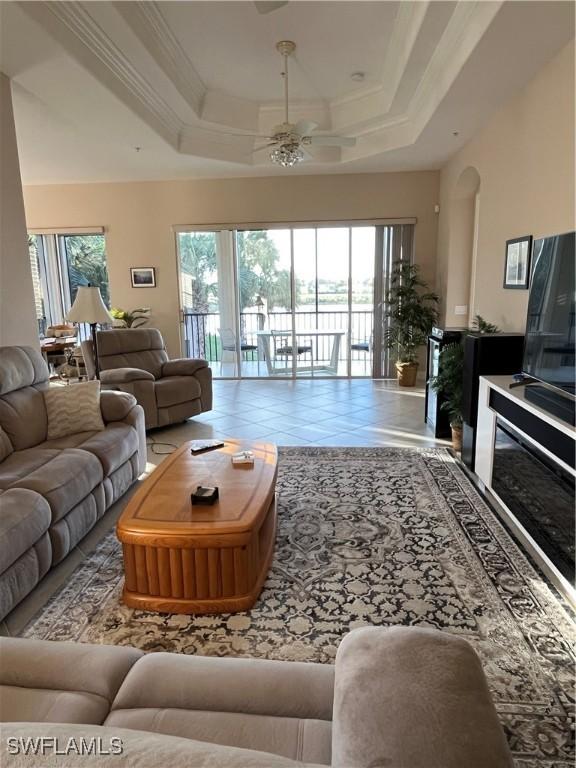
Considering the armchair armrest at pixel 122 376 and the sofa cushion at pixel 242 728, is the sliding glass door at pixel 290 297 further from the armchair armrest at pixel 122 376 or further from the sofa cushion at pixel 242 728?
the sofa cushion at pixel 242 728

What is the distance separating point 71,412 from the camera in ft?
10.5

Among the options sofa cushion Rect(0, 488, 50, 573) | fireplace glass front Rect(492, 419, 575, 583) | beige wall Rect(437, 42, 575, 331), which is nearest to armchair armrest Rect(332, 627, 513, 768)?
fireplace glass front Rect(492, 419, 575, 583)

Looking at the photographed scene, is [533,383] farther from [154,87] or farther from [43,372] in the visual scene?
[154,87]

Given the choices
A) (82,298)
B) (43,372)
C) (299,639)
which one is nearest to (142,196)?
(82,298)

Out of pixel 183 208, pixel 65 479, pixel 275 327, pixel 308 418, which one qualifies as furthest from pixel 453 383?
pixel 183 208

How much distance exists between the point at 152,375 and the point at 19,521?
2.92 meters

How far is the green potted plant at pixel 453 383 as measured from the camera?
390 cm

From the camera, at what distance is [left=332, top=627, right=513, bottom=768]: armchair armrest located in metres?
0.77

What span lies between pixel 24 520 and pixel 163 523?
0.61 m

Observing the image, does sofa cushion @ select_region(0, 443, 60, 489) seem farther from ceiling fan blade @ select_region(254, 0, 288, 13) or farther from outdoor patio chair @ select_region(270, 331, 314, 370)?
outdoor patio chair @ select_region(270, 331, 314, 370)

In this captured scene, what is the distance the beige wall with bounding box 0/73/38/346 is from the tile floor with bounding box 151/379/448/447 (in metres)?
1.58

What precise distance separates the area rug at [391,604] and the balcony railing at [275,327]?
4.45 m

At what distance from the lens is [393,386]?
6664mm

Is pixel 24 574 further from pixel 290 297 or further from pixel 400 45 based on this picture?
pixel 290 297
